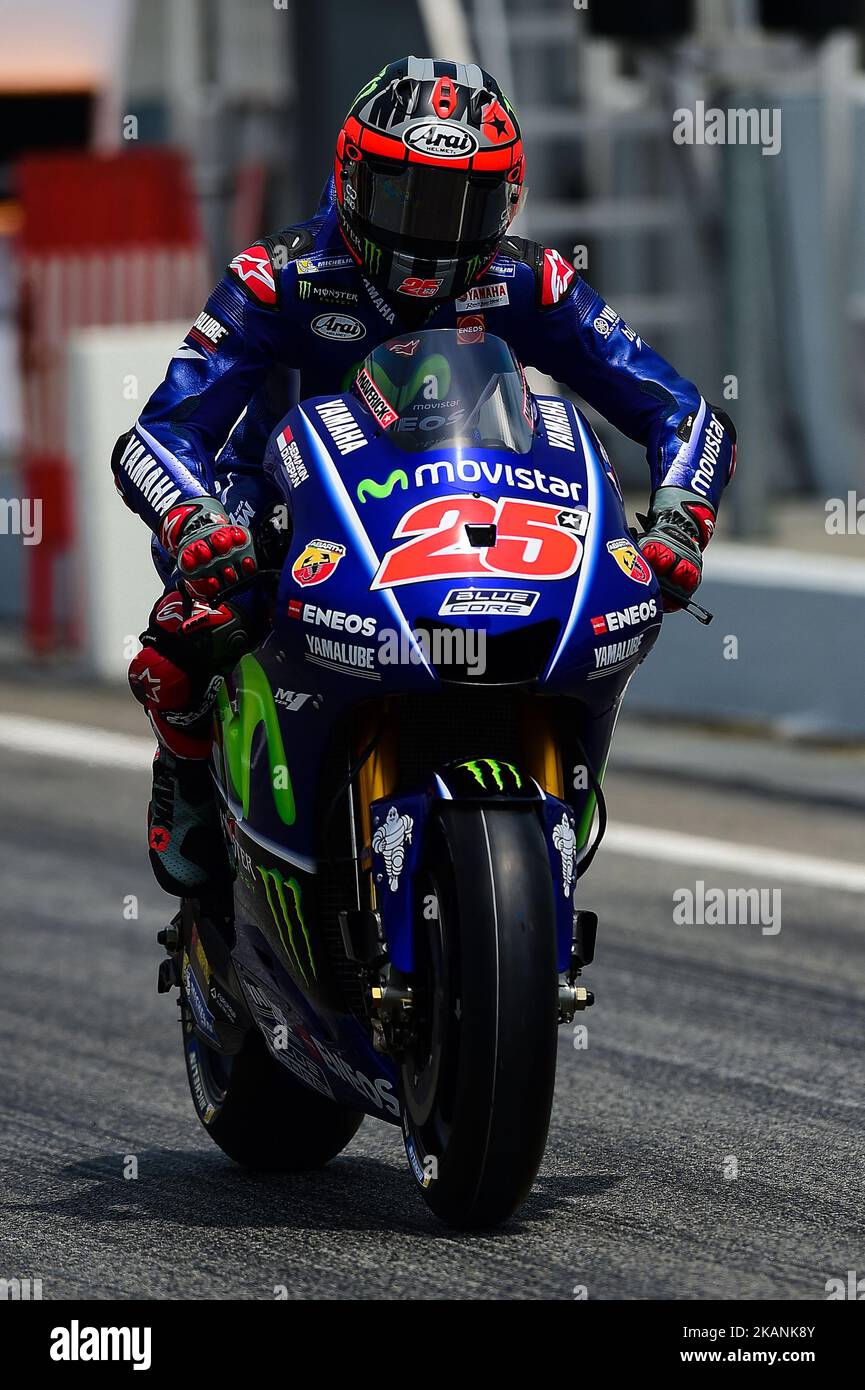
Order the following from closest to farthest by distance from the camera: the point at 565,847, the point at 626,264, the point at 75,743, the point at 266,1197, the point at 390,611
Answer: the point at 390,611 → the point at 565,847 → the point at 266,1197 → the point at 75,743 → the point at 626,264

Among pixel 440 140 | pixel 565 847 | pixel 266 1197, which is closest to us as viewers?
pixel 565 847

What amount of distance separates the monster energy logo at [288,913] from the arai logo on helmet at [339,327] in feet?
3.41

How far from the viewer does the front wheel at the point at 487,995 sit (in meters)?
4.56

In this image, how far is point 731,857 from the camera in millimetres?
9953

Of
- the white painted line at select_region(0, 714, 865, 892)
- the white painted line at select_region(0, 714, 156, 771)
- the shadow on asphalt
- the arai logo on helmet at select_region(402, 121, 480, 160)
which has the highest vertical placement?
the arai logo on helmet at select_region(402, 121, 480, 160)

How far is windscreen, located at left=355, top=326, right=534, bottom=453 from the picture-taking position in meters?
4.90

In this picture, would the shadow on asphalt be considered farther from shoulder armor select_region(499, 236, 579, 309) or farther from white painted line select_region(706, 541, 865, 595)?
white painted line select_region(706, 541, 865, 595)

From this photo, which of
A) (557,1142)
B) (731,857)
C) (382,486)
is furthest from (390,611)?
(731,857)

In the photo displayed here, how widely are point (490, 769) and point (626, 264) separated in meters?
15.3

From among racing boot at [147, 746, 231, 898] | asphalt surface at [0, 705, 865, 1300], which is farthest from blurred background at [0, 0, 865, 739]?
racing boot at [147, 746, 231, 898]

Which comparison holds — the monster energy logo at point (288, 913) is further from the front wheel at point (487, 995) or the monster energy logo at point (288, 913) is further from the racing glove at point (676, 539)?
the racing glove at point (676, 539)

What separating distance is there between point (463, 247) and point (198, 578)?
83 centimetres

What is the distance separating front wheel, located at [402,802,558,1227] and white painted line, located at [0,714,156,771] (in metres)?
7.46

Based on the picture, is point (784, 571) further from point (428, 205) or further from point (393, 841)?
point (393, 841)
